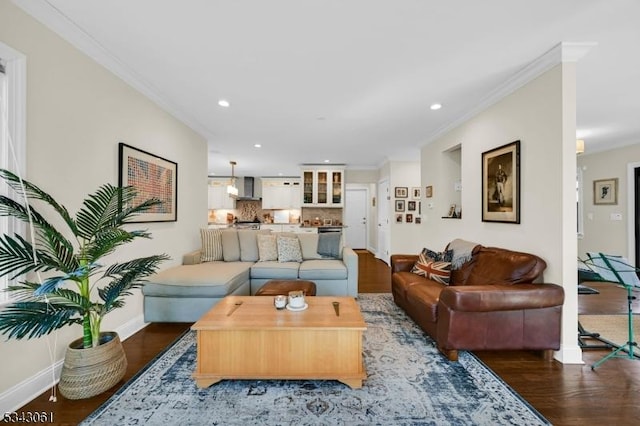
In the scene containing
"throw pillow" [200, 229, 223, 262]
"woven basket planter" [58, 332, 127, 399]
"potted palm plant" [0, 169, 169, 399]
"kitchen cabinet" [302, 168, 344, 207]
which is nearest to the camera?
"potted palm plant" [0, 169, 169, 399]

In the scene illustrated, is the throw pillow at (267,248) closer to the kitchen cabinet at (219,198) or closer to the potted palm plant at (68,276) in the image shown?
the potted palm plant at (68,276)

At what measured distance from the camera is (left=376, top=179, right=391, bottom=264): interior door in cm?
636

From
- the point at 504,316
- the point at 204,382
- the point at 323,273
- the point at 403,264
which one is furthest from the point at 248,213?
the point at 504,316

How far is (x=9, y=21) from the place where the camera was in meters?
1.62

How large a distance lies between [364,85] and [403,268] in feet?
7.21

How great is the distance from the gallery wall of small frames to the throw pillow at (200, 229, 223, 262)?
383 centimetres

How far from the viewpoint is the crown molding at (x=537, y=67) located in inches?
81.6

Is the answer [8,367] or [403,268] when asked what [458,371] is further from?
[8,367]

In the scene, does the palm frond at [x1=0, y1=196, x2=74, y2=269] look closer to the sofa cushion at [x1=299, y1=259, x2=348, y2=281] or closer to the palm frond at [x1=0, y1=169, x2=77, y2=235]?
the palm frond at [x1=0, y1=169, x2=77, y2=235]

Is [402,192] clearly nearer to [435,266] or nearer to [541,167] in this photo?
[435,266]

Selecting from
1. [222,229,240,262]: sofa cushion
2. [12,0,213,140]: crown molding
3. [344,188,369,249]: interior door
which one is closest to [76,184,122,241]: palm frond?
[12,0,213,140]: crown molding

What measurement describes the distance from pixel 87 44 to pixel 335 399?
3.10 metres

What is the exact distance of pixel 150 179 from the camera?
294 cm

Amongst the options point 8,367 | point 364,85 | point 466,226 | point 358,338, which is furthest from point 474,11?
point 8,367
